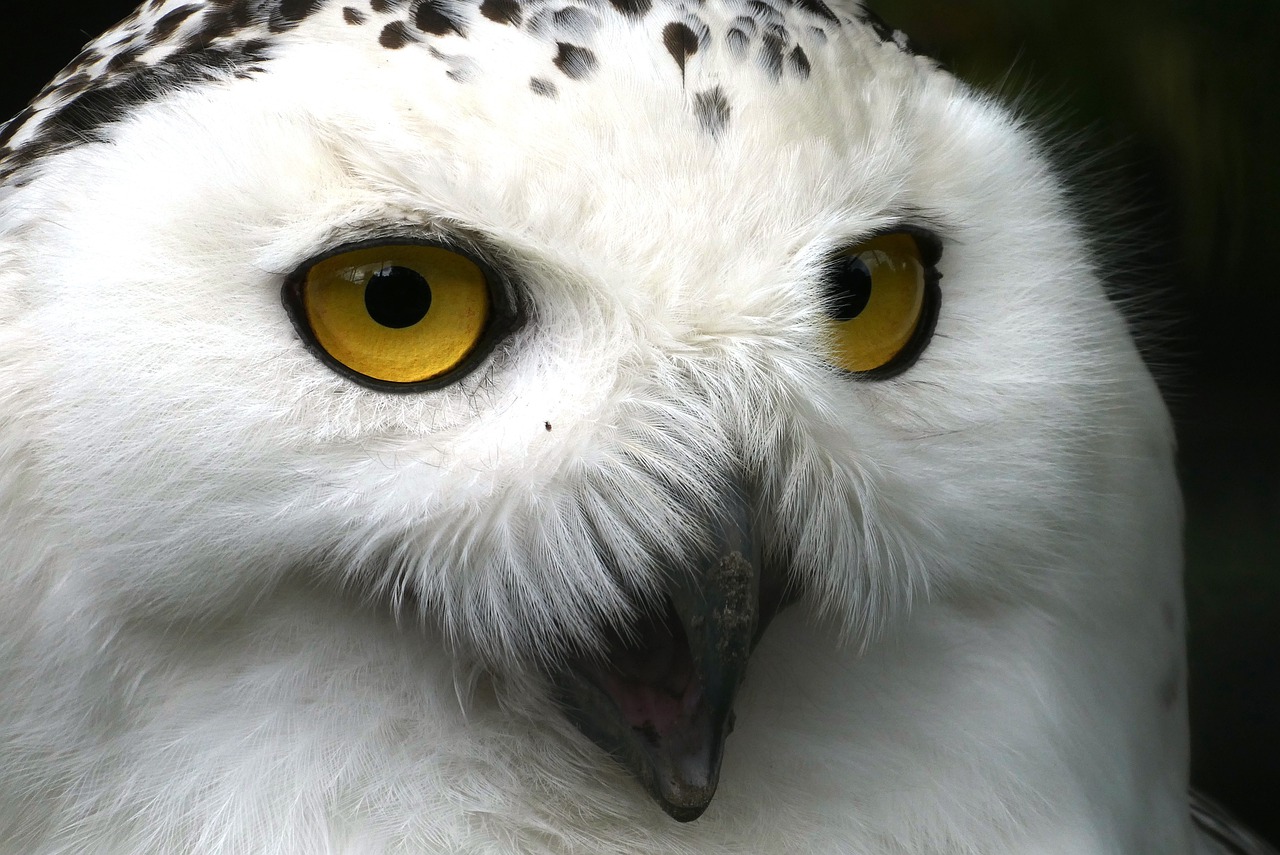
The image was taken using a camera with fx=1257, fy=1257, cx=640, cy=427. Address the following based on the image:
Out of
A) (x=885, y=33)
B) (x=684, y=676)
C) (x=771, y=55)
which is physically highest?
(x=885, y=33)

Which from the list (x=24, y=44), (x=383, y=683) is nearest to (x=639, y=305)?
(x=383, y=683)

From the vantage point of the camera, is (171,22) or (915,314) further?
(171,22)

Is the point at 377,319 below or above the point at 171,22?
below

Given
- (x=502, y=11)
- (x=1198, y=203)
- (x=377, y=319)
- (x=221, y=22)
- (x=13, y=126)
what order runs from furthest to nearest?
(x=1198, y=203), (x=13, y=126), (x=221, y=22), (x=502, y=11), (x=377, y=319)

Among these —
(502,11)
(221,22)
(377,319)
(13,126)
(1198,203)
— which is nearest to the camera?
(377,319)

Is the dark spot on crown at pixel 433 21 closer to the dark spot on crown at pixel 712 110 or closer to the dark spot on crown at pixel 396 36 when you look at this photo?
the dark spot on crown at pixel 396 36

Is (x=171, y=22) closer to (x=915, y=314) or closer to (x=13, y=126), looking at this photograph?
(x=13, y=126)

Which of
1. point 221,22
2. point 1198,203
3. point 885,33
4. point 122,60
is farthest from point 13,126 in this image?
point 1198,203
